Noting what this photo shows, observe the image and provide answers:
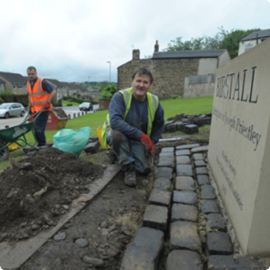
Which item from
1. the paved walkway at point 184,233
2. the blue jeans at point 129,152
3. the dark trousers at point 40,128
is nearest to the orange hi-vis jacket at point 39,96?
the dark trousers at point 40,128

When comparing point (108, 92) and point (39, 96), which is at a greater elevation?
point (39, 96)

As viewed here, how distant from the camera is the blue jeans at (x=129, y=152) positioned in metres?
3.11

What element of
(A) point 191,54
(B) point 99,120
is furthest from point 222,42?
(B) point 99,120

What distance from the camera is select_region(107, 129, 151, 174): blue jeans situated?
3.11 meters

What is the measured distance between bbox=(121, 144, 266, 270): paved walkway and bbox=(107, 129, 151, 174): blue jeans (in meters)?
0.29

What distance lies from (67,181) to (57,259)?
1169 millimetres

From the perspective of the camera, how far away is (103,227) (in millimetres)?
2152

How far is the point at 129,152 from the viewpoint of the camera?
3.17 m

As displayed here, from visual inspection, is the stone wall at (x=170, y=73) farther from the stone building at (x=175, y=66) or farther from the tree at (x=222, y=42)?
the tree at (x=222, y=42)

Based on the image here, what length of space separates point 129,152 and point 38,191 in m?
1.28

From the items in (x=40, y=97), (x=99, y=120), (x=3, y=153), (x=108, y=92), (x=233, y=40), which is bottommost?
(x=99, y=120)

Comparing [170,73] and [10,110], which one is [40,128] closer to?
[10,110]

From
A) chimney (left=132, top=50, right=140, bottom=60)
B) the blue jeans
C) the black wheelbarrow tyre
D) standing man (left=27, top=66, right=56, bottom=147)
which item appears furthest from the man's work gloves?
chimney (left=132, top=50, right=140, bottom=60)

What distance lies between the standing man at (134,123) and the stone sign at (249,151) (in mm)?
1071
